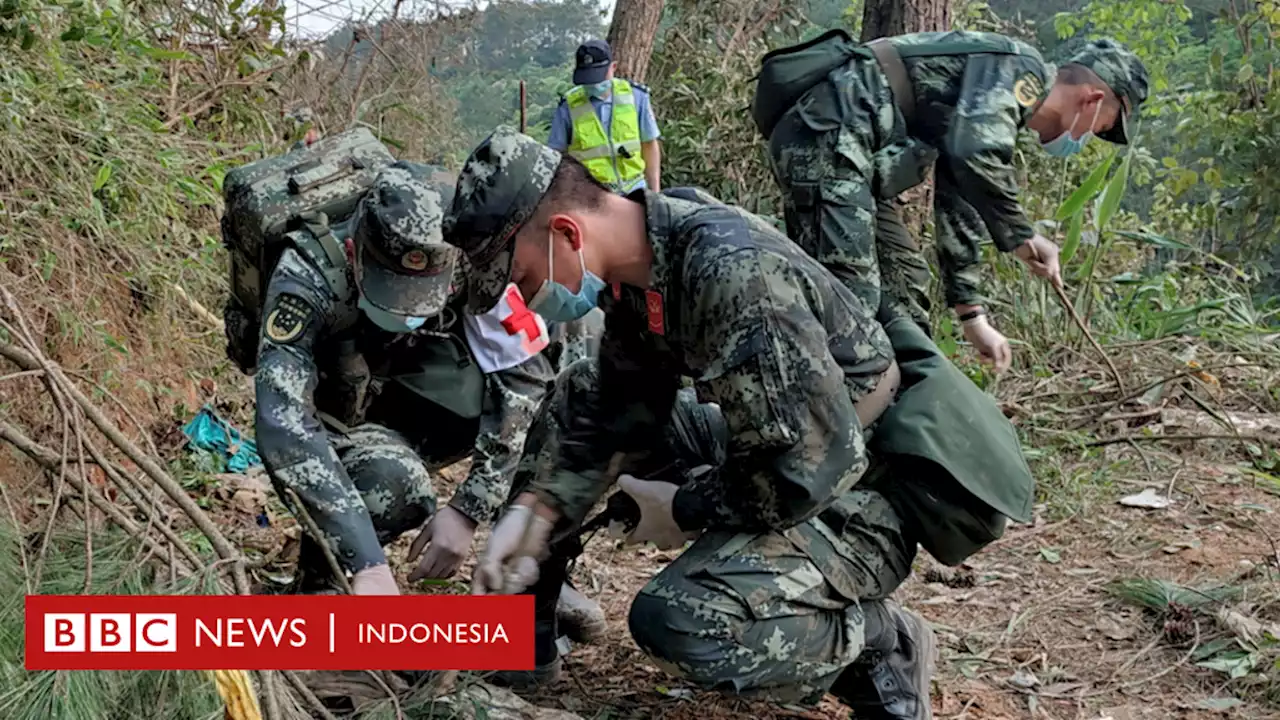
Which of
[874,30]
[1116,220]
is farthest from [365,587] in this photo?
[1116,220]

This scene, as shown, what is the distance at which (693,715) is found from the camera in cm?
258

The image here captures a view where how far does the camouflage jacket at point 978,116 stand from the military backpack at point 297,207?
1.75 metres

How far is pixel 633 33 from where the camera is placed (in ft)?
26.4

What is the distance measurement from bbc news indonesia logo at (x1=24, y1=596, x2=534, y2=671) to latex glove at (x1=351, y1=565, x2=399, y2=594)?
77 mm

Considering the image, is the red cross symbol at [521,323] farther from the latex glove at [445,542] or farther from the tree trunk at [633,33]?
the tree trunk at [633,33]

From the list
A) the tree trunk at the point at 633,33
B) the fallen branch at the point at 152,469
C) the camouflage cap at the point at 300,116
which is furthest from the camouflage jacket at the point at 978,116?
the tree trunk at the point at 633,33

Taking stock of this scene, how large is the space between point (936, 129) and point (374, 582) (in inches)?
92.8

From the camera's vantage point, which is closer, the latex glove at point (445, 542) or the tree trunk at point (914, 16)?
the latex glove at point (445, 542)

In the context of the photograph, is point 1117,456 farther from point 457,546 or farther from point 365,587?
point 365,587

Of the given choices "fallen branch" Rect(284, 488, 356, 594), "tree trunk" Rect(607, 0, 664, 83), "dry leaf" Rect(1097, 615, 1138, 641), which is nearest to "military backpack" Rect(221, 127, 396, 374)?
"fallen branch" Rect(284, 488, 356, 594)

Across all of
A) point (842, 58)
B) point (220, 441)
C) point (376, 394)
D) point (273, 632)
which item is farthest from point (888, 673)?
point (220, 441)

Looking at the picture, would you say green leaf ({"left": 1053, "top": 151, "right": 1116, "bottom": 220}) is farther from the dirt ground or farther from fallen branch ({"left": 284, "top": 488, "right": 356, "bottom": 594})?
fallen branch ({"left": 284, "top": 488, "right": 356, "bottom": 594})

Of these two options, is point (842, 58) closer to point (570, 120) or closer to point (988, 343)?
point (988, 343)

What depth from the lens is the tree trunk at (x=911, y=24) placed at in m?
5.52
